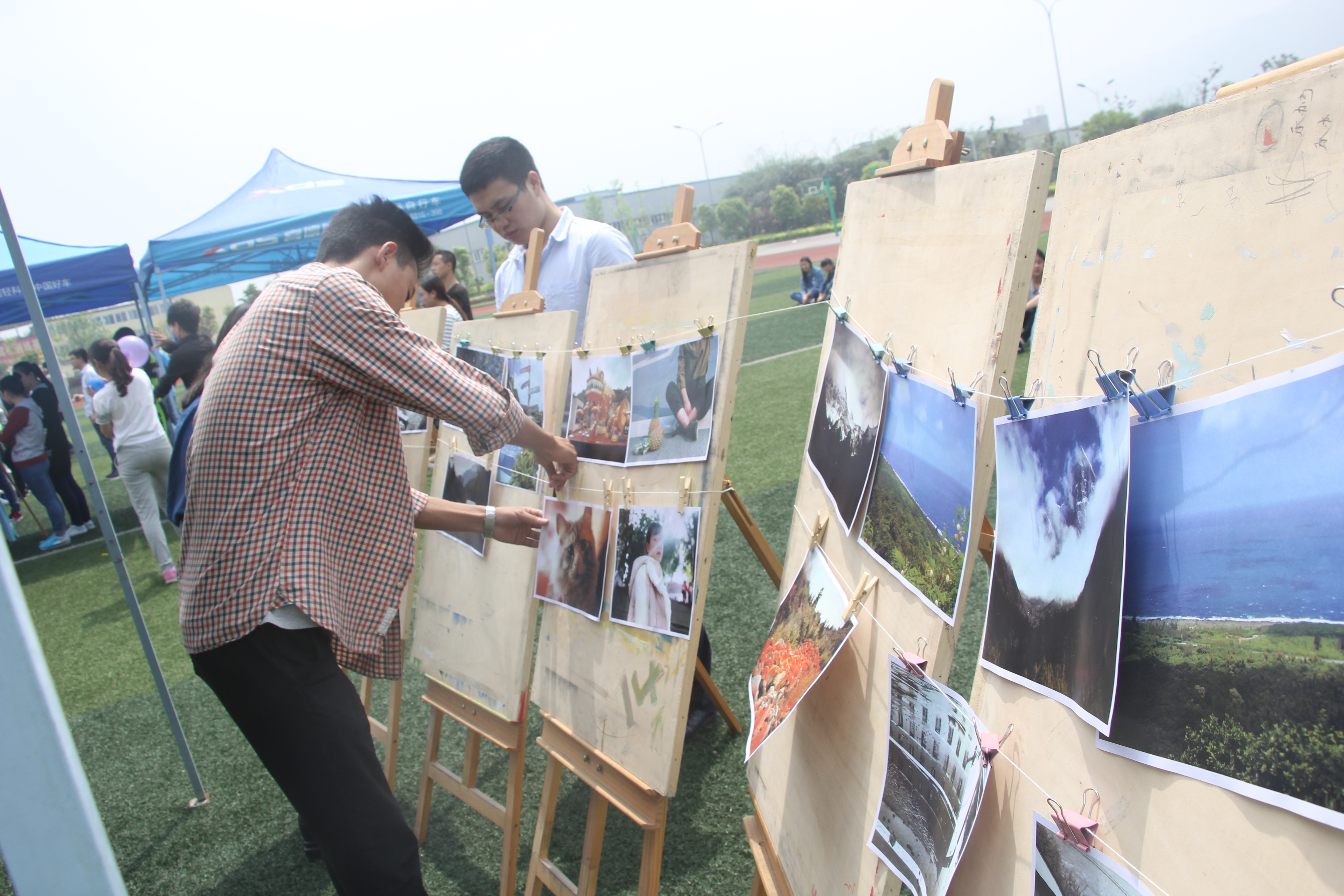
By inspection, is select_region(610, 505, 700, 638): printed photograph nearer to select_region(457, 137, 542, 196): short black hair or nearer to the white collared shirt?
the white collared shirt

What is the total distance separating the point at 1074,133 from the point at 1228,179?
1315 inches

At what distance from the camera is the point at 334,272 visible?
1409 millimetres

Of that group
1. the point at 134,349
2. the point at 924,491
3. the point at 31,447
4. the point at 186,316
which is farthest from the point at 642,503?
the point at 31,447

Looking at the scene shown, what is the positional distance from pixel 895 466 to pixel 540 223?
1658 mm

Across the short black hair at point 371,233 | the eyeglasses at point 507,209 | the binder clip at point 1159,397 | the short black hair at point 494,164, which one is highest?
the short black hair at point 494,164

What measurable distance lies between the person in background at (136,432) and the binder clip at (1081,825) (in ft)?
18.4

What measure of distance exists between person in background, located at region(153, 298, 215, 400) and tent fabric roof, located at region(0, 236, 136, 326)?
101 inches

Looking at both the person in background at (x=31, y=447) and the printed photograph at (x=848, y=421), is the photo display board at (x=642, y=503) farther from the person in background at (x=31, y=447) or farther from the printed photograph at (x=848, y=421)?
the person in background at (x=31, y=447)

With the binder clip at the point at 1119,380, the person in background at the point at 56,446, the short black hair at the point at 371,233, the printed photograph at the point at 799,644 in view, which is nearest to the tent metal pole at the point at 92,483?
the short black hair at the point at 371,233

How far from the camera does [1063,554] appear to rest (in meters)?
0.80

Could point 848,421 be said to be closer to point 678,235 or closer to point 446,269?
point 678,235

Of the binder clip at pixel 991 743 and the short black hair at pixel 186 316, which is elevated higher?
the short black hair at pixel 186 316

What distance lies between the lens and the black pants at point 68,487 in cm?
719

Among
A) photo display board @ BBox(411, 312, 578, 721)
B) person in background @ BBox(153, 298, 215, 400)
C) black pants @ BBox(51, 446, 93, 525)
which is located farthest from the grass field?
black pants @ BBox(51, 446, 93, 525)
